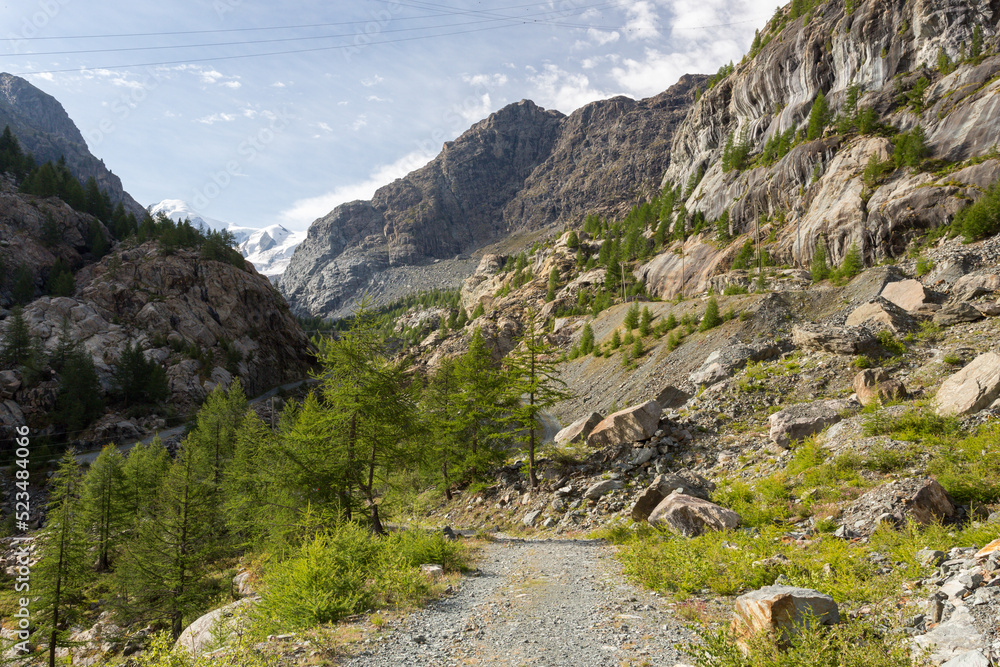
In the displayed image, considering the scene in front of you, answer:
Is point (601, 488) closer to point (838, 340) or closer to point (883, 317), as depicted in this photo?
point (838, 340)

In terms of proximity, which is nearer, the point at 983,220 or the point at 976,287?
the point at 976,287

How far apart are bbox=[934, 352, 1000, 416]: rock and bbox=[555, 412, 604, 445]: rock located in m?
15.2

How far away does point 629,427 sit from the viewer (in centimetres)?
A: 2256

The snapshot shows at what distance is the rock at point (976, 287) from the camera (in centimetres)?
2559

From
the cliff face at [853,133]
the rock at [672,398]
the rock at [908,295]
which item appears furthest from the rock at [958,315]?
the cliff face at [853,133]

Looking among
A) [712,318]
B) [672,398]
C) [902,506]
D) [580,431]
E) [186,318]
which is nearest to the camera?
[902,506]

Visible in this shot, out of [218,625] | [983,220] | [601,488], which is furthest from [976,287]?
[218,625]

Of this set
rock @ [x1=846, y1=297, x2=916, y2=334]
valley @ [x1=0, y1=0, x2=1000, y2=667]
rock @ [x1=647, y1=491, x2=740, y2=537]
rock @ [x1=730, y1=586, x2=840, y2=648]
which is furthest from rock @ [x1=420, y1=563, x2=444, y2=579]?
rock @ [x1=846, y1=297, x2=916, y2=334]

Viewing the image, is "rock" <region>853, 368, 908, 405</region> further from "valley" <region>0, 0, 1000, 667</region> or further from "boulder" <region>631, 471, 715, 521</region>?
"boulder" <region>631, 471, 715, 521</region>

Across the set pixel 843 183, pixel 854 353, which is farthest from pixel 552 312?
pixel 854 353

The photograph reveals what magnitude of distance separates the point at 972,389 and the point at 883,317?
41.5 feet

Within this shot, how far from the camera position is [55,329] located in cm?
6650

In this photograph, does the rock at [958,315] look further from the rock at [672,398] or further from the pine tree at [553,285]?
the pine tree at [553,285]

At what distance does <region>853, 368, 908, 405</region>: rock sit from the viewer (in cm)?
1642
